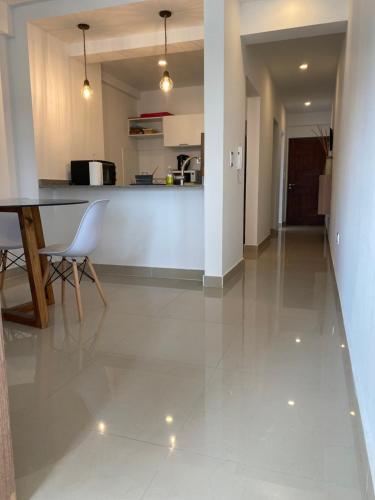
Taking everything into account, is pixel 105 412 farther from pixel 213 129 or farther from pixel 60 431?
pixel 213 129

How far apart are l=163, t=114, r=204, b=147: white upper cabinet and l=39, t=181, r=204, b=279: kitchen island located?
8.32 ft

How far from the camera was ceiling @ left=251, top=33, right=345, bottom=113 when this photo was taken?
16.0 ft

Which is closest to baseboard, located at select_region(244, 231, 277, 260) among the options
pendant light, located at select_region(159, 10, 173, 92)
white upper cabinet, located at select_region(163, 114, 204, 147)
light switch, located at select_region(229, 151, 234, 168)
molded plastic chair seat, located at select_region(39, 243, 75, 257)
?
light switch, located at select_region(229, 151, 234, 168)

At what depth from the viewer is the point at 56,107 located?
13.7ft

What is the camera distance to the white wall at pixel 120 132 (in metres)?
5.99

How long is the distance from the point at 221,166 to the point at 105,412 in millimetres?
2461

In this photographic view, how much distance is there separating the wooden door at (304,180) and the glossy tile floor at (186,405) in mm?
6688

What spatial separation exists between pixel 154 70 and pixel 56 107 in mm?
2094

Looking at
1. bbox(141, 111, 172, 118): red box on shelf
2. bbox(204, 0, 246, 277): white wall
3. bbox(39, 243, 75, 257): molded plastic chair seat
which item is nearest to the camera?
bbox(39, 243, 75, 257): molded plastic chair seat

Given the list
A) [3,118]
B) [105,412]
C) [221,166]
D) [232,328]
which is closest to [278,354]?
[232,328]

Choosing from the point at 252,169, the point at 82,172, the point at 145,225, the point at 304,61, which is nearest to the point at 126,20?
the point at 82,172

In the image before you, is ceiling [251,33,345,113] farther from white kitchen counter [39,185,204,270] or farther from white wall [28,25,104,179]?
white kitchen counter [39,185,204,270]

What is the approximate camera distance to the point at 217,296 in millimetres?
3414

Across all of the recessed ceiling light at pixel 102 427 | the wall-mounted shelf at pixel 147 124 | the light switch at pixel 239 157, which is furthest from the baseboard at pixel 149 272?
the wall-mounted shelf at pixel 147 124
